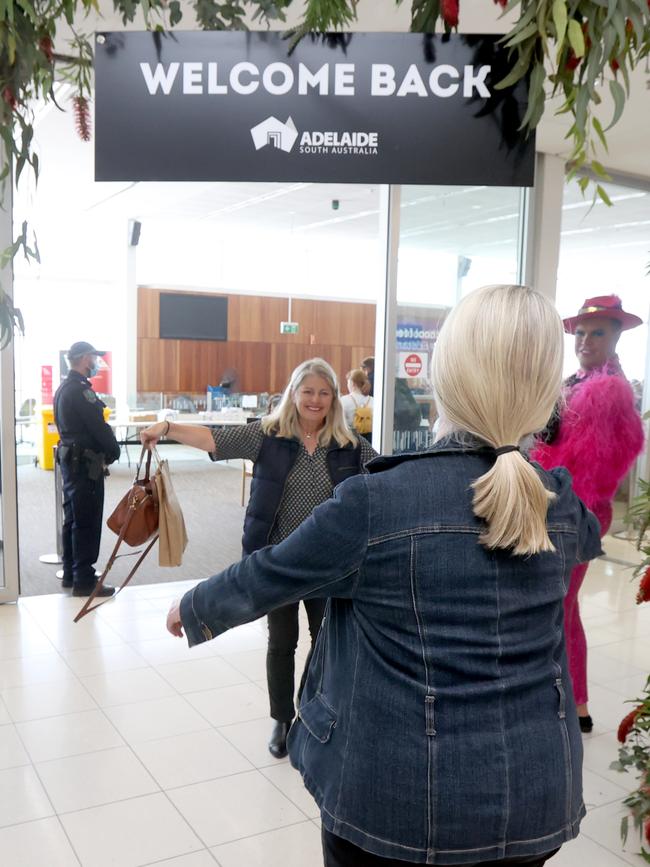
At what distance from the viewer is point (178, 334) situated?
13.8 metres

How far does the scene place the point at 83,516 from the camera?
17.4 feet

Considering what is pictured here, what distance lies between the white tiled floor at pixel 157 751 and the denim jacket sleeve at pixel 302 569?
167 cm

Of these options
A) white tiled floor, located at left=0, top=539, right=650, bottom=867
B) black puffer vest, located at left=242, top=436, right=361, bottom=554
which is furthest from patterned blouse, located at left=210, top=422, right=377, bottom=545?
white tiled floor, located at left=0, top=539, right=650, bottom=867

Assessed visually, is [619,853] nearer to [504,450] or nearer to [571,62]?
[504,450]

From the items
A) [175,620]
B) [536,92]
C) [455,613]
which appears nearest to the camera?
[455,613]

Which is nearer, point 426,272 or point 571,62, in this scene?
point 571,62

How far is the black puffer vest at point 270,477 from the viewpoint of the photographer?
10.0ft

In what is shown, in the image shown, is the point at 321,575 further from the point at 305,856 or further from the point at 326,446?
the point at 326,446

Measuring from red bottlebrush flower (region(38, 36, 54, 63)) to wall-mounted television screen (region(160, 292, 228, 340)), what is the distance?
40.5ft

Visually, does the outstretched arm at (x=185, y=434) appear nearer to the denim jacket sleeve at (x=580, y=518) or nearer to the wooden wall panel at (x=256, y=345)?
the denim jacket sleeve at (x=580, y=518)

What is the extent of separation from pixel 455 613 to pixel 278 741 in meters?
2.31

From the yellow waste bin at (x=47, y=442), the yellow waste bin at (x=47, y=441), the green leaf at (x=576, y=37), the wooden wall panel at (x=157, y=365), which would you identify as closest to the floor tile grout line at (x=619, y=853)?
the green leaf at (x=576, y=37)

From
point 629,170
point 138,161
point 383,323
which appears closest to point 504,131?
point 138,161

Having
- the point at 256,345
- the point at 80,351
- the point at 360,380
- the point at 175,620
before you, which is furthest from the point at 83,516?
the point at 256,345
